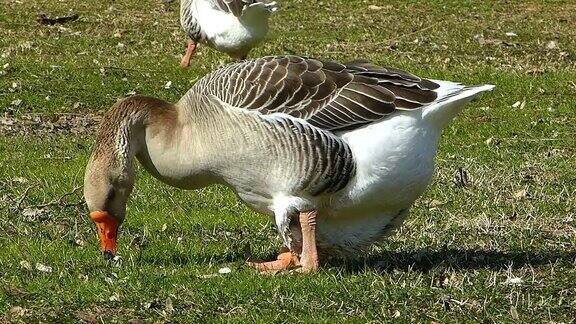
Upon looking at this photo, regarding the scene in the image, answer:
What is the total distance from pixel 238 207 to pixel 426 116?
2904 millimetres

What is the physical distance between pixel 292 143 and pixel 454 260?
4.90 feet

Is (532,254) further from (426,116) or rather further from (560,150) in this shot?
(560,150)

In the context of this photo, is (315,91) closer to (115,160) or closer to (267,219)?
(115,160)

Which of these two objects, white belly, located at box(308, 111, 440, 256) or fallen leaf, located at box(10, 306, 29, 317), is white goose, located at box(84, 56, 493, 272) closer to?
white belly, located at box(308, 111, 440, 256)

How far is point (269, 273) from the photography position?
22.9 ft

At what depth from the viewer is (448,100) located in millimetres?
6926

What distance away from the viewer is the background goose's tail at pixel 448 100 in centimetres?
690

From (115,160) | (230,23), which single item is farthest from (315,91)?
(230,23)

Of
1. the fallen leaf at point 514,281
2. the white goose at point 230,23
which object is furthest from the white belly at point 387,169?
the white goose at point 230,23

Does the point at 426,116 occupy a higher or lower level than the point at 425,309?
higher

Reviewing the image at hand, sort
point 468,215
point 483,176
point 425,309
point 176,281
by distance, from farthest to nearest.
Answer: point 483,176 < point 468,215 < point 176,281 < point 425,309

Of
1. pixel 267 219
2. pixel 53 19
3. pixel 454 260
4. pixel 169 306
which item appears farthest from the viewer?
pixel 53 19

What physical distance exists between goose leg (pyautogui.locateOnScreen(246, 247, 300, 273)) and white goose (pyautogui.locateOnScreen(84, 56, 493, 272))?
1 centimetres

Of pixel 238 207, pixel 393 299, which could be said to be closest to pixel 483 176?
pixel 238 207
